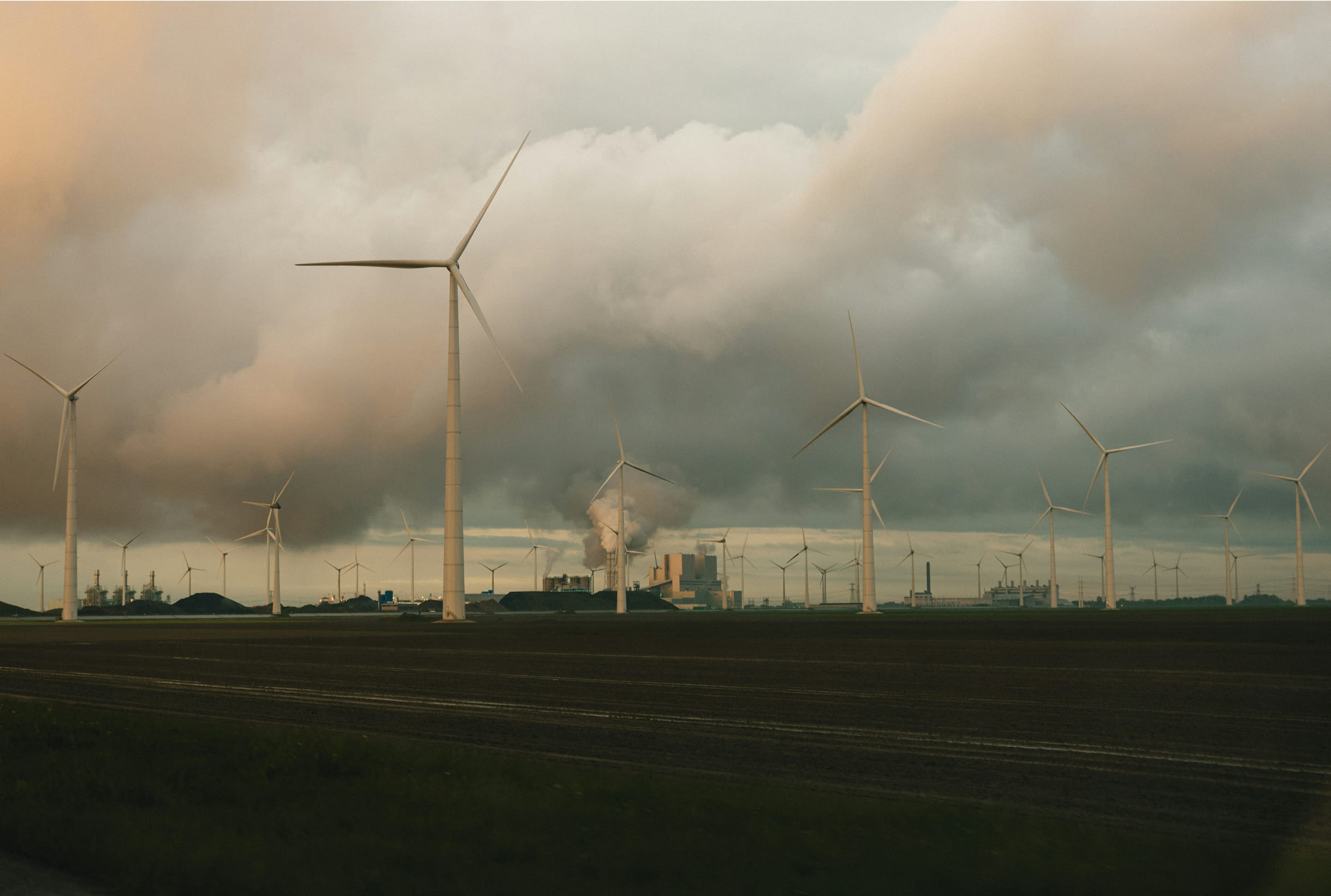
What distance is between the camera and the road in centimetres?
1271

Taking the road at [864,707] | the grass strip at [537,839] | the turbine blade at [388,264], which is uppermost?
the turbine blade at [388,264]

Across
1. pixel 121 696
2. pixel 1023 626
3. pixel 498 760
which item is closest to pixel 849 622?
pixel 1023 626

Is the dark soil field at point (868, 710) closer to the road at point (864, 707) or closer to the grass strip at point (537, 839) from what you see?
the road at point (864, 707)

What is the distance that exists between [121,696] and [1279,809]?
23.3 meters

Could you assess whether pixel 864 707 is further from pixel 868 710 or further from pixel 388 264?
pixel 388 264

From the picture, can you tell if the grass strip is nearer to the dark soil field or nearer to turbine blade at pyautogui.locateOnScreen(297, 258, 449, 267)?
the dark soil field

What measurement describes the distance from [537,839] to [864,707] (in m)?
12.7

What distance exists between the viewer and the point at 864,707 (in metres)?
21.5

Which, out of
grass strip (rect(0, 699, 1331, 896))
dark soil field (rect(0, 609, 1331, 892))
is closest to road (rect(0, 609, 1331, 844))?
dark soil field (rect(0, 609, 1331, 892))

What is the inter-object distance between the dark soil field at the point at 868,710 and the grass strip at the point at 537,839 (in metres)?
0.60

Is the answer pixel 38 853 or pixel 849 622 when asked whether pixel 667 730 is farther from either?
pixel 849 622

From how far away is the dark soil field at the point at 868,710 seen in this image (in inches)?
480

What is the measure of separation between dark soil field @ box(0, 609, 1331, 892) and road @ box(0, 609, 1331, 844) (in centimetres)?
8

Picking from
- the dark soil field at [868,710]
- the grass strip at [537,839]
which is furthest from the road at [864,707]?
the grass strip at [537,839]
